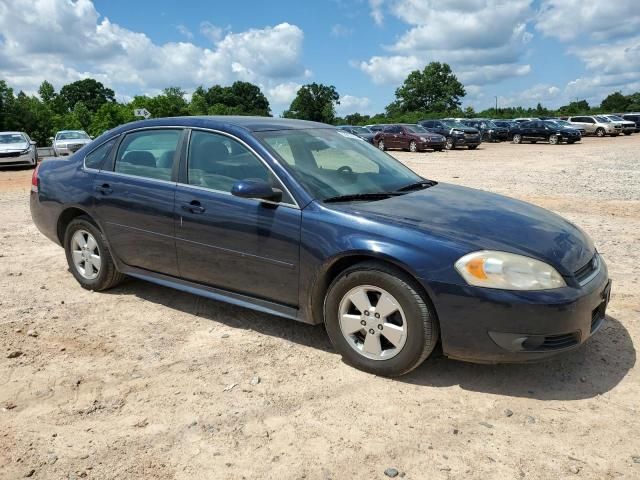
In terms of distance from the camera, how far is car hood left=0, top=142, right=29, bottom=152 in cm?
2002

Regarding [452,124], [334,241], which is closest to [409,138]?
[452,124]

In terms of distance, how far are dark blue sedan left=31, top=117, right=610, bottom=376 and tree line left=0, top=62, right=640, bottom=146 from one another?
43032 millimetres

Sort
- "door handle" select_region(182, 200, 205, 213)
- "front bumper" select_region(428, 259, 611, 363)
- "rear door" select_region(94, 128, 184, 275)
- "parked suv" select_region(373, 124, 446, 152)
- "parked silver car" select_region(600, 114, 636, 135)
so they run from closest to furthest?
"front bumper" select_region(428, 259, 611, 363)
"door handle" select_region(182, 200, 205, 213)
"rear door" select_region(94, 128, 184, 275)
"parked suv" select_region(373, 124, 446, 152)
"parked silver car" select_region(600, 114, 636, 135)

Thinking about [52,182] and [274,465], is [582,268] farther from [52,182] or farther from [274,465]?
[52,182]

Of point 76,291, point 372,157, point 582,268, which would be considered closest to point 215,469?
point 582,268

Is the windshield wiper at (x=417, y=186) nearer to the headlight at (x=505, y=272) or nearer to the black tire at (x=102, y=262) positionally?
the headlight at (x=505, y=272)

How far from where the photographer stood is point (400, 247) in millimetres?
3359

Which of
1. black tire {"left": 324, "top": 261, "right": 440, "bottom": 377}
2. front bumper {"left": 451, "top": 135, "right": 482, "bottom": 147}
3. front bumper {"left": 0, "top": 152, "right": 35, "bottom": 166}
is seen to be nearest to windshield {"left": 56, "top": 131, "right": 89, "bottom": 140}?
front bumper {"left": 0, "top": 152, "right": 35, "bottom": 166}

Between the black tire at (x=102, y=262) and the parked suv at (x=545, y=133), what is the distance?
33.9m

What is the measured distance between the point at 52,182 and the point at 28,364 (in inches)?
85.9

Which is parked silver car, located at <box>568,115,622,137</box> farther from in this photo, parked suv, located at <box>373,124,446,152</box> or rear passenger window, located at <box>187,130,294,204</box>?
rear passenger window, located at <box>187,130,294,204</box>

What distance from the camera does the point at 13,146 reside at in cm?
2028

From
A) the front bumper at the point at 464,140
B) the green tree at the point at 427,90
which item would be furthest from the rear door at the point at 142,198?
the green tree at the point at 427,90

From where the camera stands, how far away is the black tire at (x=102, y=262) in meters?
5.04
